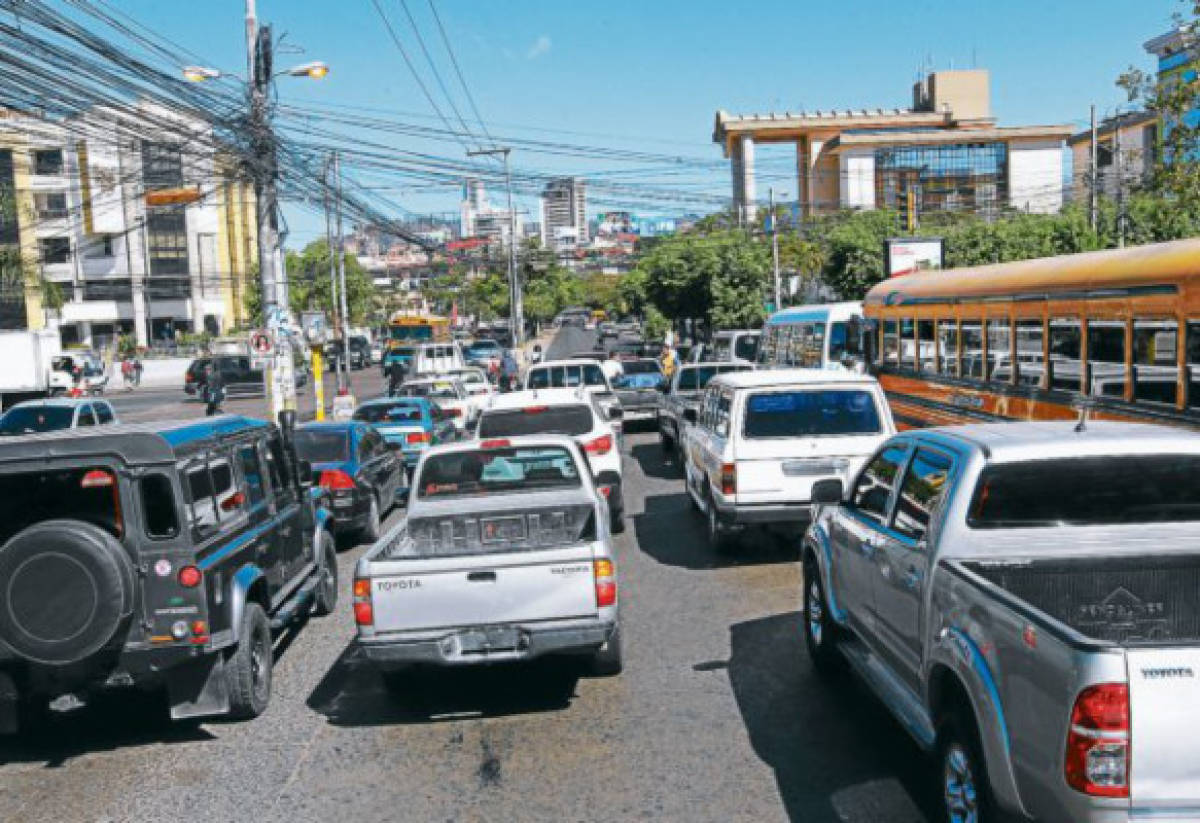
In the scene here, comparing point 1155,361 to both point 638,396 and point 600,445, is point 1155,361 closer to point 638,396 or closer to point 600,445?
point 600,445

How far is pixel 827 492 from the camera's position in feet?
25.1

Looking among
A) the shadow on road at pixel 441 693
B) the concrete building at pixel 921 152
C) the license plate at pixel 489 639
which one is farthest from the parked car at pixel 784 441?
the concrete building at pixel 921 152

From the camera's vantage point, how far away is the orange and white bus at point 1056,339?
35.5 feet

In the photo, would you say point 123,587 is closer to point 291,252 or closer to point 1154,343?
point 1154,343

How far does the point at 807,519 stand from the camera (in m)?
11.7

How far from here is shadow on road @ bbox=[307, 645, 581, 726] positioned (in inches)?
309

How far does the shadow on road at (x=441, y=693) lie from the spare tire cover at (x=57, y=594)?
5.91ft

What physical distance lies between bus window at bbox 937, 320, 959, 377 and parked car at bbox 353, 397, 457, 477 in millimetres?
7917

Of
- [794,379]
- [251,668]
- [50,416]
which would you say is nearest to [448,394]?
[50,416]

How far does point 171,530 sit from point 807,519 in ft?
21.4

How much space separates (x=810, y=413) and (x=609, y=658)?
185 inches

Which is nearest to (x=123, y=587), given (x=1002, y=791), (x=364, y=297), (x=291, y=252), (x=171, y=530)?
(x=171, y=530)

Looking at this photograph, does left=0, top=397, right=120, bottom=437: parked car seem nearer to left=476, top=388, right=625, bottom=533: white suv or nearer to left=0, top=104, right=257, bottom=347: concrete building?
left=476, top=388, right=625, bottom=533: white suv

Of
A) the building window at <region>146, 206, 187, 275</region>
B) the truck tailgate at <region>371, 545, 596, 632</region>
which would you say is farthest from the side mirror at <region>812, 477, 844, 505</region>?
the building window at <region>146, 206, 187, 275</region>
